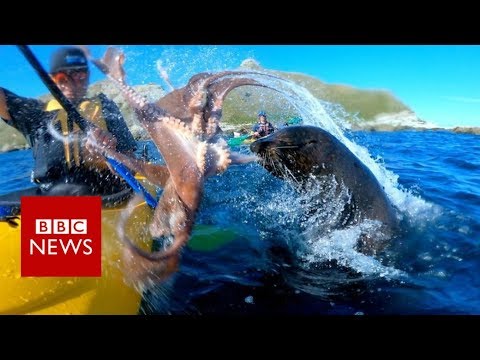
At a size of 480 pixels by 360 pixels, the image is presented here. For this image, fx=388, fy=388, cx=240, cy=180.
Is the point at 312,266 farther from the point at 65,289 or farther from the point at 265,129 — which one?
the point at 265,129

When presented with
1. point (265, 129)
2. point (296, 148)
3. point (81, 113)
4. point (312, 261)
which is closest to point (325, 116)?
point (296, 148)

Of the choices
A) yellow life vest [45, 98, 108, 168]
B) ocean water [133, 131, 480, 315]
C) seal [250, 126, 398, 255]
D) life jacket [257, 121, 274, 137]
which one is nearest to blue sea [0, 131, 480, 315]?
ocean water [133, 131, 480, 315]

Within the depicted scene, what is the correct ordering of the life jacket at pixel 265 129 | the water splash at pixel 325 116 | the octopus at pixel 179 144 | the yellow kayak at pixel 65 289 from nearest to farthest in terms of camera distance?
the yellow kayak at pixel 65 289 < the octopus at pixel 179 144 < the water splash at pixel 325 116 < the life jacket at pixel 265 129

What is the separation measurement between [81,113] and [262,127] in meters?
6.06

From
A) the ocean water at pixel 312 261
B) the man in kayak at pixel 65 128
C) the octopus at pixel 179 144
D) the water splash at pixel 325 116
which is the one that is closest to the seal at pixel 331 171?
the ocean water at pixel 312 261

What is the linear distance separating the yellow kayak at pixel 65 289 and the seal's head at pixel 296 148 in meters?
1.71

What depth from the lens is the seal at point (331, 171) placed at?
401cm

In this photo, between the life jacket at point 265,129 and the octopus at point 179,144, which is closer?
the octopus at point 179,144

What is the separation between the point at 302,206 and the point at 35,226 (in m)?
2.87

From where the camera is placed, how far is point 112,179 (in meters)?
4.19

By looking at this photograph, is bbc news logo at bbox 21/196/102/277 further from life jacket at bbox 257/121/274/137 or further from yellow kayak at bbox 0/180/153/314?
life jacket at bbox 257/121/274/137

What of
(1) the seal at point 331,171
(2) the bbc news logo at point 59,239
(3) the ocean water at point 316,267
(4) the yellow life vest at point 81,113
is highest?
(4) the yellow life vest at point 81,113

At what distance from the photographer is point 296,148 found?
400 centimetres

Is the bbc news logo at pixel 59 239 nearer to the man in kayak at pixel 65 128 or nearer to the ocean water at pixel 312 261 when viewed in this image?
the man in kayak at pixel 65 128
